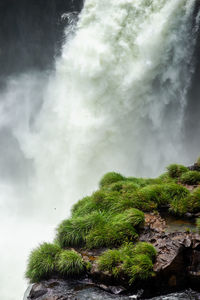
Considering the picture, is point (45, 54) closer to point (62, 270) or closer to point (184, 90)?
point (184, 90)

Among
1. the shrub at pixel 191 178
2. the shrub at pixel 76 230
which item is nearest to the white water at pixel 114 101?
the shrub at pixel 191 178

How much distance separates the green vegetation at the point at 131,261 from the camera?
3.47 metres

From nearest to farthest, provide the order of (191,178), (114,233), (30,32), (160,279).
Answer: (160,279) → (114,233) → (191,178) → (30,32)

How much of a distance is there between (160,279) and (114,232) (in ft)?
3.60

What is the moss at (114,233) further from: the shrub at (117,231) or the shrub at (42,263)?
the shrub at (42,263)

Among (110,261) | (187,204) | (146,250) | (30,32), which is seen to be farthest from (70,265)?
(30,32)

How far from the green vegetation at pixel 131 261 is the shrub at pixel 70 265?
33 cm

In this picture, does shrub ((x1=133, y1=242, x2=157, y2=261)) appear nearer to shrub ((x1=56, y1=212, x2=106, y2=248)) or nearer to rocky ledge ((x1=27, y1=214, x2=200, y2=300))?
rocky ledge ((x1=27, y1=214, x2=200, y2=300))

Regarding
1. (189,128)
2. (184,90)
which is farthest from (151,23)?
(189,128)

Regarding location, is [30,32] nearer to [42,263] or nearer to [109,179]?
[109,179]

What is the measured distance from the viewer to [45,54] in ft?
63.7

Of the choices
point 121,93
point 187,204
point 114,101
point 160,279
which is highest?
point 121,93

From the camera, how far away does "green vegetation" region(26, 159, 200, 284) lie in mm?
3721

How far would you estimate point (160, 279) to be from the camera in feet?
11.4
